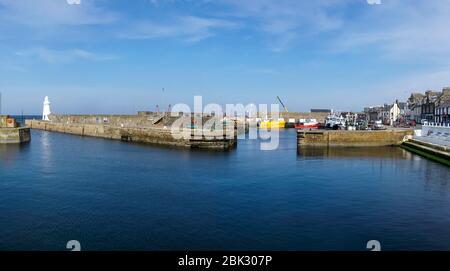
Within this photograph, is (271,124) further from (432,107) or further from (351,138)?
(351,138)

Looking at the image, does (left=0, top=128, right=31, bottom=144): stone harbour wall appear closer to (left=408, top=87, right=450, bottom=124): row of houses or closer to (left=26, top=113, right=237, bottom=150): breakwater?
(left=26, top=113, right=237, bottom=150): breakwater

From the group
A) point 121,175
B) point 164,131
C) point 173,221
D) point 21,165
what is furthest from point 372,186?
point 164,131

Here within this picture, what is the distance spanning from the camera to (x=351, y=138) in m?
43.8

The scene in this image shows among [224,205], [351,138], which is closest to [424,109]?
[351,138]

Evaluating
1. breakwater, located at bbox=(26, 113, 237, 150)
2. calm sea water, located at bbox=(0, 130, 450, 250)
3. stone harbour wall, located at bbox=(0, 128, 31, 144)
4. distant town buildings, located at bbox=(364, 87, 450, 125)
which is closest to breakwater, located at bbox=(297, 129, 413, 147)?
distant town buildings, located at bbox=(364, 87, 450, 125)

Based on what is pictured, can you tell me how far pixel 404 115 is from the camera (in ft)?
290

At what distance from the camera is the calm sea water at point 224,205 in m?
12.7

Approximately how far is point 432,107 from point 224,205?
61.9 metres

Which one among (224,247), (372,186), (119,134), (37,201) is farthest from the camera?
(119,134)

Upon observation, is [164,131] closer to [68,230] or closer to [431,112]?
[68,230]

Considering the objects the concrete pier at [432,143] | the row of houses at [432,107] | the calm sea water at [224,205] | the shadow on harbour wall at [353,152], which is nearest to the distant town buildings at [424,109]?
the row of houses at [432,107]

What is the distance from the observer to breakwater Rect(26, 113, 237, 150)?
4325 centimetres

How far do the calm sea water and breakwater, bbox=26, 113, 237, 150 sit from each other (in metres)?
12.0
